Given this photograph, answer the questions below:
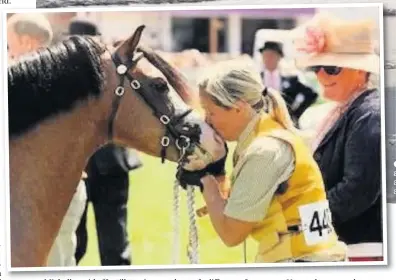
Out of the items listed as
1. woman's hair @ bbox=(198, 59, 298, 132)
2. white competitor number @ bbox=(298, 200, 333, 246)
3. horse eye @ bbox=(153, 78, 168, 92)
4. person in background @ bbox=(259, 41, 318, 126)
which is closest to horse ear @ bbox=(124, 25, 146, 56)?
horse eye @ bbox=(153, 78, 168, 92)

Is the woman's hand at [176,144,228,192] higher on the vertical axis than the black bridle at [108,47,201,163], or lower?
lower

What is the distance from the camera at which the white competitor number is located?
7.39 feet

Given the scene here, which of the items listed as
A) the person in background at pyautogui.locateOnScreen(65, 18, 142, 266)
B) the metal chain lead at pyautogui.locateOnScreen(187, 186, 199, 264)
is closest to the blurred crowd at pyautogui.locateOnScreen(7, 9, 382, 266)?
the person in background at pyautogui.locateOnScreen(65, 18, 142, 266)

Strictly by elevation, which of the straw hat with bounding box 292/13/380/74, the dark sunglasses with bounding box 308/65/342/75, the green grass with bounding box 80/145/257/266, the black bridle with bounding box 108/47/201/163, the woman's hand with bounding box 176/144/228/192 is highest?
Result: the straw hat with bounding box 292/13/380/74

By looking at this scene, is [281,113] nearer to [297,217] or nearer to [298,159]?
[298,159]

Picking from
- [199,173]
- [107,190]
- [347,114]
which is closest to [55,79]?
[107,190]

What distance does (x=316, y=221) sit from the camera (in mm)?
2256

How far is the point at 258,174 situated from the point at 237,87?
0.25 m

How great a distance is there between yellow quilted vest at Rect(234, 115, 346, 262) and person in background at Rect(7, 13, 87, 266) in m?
0.51

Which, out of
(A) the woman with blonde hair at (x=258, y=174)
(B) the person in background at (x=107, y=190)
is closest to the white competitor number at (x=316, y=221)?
(A) the woman with blonde hair at (x=258, y=174)

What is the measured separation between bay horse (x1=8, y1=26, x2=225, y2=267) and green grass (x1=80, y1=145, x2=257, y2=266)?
6 cm

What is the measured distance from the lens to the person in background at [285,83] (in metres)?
2.25

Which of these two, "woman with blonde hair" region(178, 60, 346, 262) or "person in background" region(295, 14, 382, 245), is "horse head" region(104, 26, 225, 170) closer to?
"woman with blonde hair" region(178, 60, 346, 262)

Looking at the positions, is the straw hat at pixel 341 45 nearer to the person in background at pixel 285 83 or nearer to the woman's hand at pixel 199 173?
the person in background at pixel 285 83
